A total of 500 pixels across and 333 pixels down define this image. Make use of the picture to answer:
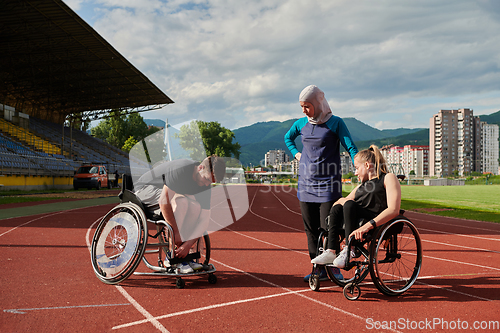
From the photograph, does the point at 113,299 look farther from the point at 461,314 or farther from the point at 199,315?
the point at 461,314

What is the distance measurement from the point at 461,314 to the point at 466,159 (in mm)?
186624

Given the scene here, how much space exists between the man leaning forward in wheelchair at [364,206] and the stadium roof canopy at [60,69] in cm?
2080

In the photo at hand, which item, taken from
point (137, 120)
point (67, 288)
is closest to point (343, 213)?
point (67, 288)

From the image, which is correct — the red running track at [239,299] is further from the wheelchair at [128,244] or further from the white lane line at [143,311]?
the wheelchair at [128,244]

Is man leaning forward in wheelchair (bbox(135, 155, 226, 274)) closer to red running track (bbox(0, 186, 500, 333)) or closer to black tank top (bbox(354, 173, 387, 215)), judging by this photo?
red running track (bbox(0, 186, 500, 333))

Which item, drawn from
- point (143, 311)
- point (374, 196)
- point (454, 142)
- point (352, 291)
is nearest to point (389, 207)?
point (374, 196)

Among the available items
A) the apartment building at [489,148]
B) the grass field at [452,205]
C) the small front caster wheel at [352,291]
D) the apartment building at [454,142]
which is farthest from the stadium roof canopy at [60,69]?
the apartment building at [489,148]

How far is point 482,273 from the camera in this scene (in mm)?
4566

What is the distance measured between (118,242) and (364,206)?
9.05 feet

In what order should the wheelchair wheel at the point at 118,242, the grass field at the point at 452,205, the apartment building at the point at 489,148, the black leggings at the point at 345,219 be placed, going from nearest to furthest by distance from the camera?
the black leggings at the point at 345,219, the wheelchair wheel at the point at 118,242, the grass field at the point at 452,205, the apartment building at the point at 489,148

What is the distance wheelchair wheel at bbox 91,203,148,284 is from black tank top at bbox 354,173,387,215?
225 centimetres

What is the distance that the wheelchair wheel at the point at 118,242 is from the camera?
12.0 feet

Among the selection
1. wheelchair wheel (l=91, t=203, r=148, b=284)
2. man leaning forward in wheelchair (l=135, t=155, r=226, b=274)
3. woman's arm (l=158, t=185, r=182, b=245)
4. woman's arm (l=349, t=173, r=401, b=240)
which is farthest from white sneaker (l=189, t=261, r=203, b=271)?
woman's arm (l=349, t=173, r=401, b=240)

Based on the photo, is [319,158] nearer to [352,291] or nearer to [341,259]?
[341,259]
